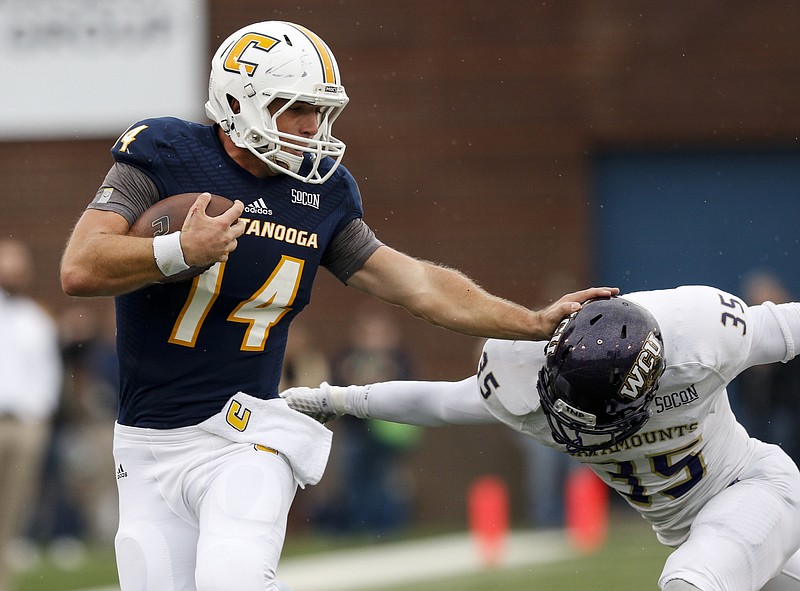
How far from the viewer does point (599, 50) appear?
1356cm

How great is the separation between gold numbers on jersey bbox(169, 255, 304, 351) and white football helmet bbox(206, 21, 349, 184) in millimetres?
322

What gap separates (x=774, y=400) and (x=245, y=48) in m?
6.98

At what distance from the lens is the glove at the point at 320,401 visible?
5.08m

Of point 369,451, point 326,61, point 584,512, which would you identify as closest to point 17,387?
point 369,451

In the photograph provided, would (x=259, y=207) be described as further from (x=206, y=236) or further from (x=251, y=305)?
(x=206, y=236)

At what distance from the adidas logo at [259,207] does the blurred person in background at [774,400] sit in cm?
669

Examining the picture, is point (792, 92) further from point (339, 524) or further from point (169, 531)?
point (169, 531)

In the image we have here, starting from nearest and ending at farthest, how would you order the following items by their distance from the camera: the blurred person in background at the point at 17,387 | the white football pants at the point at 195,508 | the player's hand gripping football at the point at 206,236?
the player's hand gripping football at the point at 206,236 < the white football pants at the point at 195,508 < the blurred person in background at the point at 17,387

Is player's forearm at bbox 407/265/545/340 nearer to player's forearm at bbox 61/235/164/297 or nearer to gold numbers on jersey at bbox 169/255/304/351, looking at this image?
gold numbers on jersey at bbox 169/255/304/351

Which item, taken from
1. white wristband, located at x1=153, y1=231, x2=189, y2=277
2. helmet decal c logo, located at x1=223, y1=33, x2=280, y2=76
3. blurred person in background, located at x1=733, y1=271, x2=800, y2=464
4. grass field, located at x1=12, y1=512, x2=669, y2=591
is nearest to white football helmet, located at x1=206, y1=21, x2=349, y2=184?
helmet decal c logo, located at x1=223, y1=33, x2=280, y2=76

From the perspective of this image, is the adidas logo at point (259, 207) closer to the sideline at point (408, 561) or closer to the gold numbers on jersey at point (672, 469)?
the gold numbers on jersey at point (672, 469)

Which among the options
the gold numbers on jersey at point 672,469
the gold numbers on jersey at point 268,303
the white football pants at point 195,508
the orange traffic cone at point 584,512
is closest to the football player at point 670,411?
the gold numbers on jersey at point 672,469

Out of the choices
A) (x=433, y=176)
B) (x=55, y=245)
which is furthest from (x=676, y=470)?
(x=55, y=245)

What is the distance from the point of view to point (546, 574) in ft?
29.1
